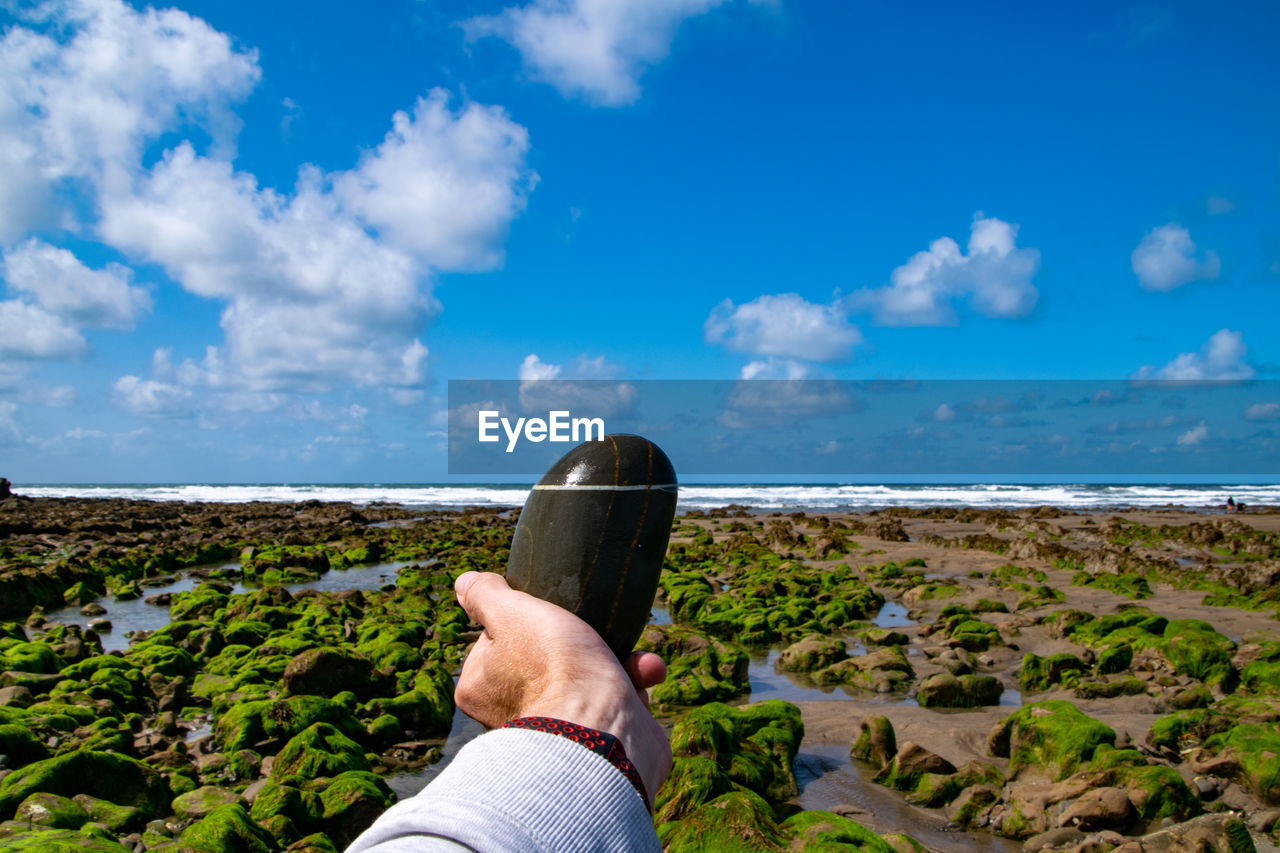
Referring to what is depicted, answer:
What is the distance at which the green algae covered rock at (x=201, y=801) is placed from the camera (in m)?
5.11

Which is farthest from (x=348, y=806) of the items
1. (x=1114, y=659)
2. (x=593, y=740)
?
(x=1114, y=659)

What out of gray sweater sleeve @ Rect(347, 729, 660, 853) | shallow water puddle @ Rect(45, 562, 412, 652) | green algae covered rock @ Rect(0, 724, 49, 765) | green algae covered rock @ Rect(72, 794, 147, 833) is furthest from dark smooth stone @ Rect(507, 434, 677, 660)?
shallow water puddle @ Rect(45, 562, 412, 652)

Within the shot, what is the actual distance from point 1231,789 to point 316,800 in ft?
20.3

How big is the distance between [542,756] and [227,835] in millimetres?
4092

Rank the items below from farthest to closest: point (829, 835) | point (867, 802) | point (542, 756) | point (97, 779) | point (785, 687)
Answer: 1. point (785, 687)
2. point (867, 802)
3. point (97, 779)
4. point (829, 835)
5. point (542, 756)

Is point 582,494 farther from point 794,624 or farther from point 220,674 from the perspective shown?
point 794,624

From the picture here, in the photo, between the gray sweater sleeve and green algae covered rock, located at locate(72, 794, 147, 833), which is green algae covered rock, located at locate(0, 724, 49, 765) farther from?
the gray sweater sleeve

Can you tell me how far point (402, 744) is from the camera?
21.8ft

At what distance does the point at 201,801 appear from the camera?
5.21m

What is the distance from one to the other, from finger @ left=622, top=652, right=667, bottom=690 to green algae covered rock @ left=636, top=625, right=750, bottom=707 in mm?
5124

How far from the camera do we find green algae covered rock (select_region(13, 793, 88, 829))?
4383mm

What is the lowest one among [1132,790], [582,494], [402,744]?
[402,744]

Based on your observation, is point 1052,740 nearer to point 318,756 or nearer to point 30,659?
point 318,756

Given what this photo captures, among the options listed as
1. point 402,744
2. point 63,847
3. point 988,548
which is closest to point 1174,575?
point 988,548
